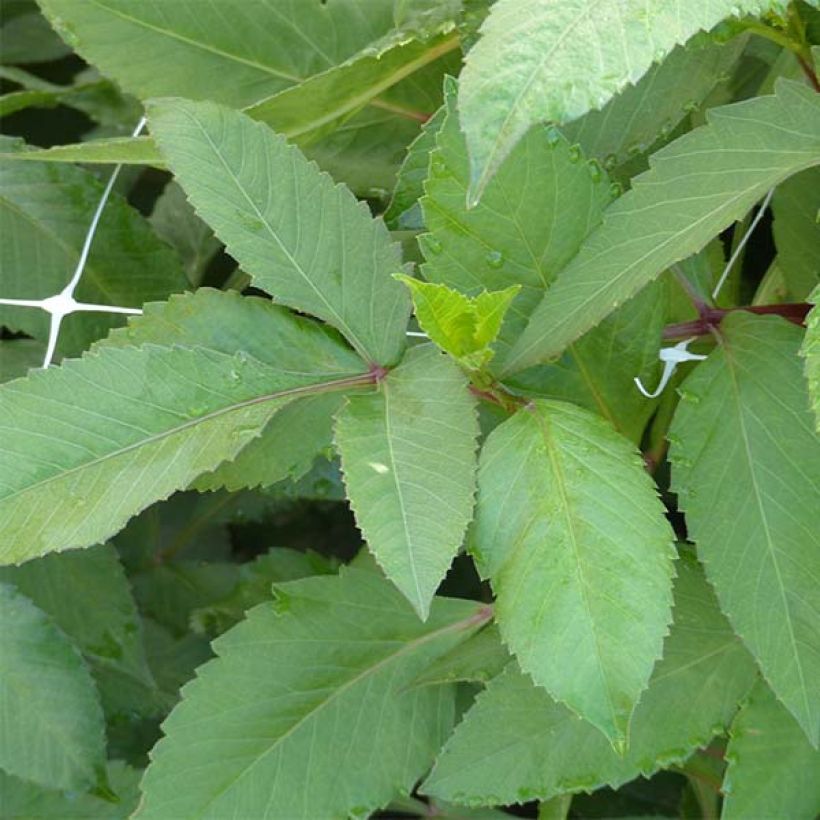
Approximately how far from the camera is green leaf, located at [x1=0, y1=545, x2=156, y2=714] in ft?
2.56

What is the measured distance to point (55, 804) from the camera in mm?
734

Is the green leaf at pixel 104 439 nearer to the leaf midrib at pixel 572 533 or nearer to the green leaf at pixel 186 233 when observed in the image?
the leaf midrib at pixel 572 533

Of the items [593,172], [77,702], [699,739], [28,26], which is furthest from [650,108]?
[28,26]

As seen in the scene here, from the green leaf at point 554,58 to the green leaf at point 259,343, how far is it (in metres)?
0.18

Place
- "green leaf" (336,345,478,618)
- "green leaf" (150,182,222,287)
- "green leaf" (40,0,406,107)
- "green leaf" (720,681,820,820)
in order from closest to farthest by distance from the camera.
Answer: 1. "green leaf" (336,345,478,618)
2. "green leaf" (720,681,820,820)
3. "green leaf" (40,0,406,107)
4. "green leaf" (150,182,222,287)

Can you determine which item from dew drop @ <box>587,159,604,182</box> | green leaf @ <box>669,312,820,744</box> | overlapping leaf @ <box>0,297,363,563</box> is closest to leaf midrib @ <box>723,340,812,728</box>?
green leaf @ <box>669,312,820,744</box>

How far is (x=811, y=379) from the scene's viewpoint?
18.6 inches

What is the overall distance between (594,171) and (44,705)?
413 millimetres

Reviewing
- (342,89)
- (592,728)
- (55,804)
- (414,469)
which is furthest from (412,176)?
(55,804)

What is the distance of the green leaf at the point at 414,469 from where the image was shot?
0.48m

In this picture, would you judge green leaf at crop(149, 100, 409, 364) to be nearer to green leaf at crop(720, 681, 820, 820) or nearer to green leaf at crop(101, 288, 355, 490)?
green leaf at crop(101, 288, 355, 490)

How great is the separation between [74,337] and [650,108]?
366 mm

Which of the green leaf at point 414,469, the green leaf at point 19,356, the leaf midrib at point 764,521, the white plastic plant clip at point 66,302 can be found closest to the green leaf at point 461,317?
the green leaf at point 414,469

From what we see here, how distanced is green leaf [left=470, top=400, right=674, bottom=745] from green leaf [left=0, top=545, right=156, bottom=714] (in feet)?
1.20
